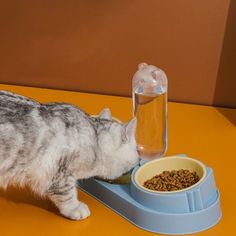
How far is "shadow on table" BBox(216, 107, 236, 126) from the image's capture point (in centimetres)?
196

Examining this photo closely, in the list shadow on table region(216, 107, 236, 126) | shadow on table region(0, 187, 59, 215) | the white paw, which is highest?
shadow on table region(216, 107, 236, 126)

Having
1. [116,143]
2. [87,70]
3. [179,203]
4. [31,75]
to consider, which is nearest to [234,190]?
[179,203]

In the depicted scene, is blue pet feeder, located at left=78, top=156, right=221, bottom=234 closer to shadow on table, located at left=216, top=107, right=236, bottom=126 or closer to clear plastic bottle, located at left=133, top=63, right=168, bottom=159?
clear plastic bottle, located at left=133, top=63, right=168, bottom=159

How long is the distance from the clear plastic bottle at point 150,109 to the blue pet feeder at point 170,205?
0.25 meters

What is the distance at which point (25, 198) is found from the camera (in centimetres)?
162

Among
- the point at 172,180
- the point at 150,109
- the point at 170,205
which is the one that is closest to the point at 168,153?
the point at 150,109

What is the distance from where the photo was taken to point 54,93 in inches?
86.9

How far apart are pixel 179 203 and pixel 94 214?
0.82 feet

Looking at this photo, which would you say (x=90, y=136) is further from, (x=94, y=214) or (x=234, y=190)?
(x=234, y=190)

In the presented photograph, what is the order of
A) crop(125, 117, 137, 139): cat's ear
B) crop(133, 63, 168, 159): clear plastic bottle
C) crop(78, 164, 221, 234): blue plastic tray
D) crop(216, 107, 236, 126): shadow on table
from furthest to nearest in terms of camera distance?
crop(216, 107, 236, 126): shadow on table, crop(133, 63, 168, 159): clear plastic bottle, crop(125, 117, 137, 139): cat's ear, crop(78, 164, 221, 234): blue plastic tray

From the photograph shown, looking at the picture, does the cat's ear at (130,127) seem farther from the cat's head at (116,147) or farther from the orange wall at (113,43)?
the orange wall at (113,43)

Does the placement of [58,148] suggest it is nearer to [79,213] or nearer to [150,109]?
[79,213]

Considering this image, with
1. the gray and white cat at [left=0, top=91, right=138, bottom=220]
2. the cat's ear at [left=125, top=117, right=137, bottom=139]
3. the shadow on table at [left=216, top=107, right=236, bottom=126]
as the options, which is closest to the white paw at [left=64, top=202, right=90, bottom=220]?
the gray and white cat at [left=0, top=91, right=138, bottom=220]

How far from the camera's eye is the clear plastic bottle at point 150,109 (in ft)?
5.77
